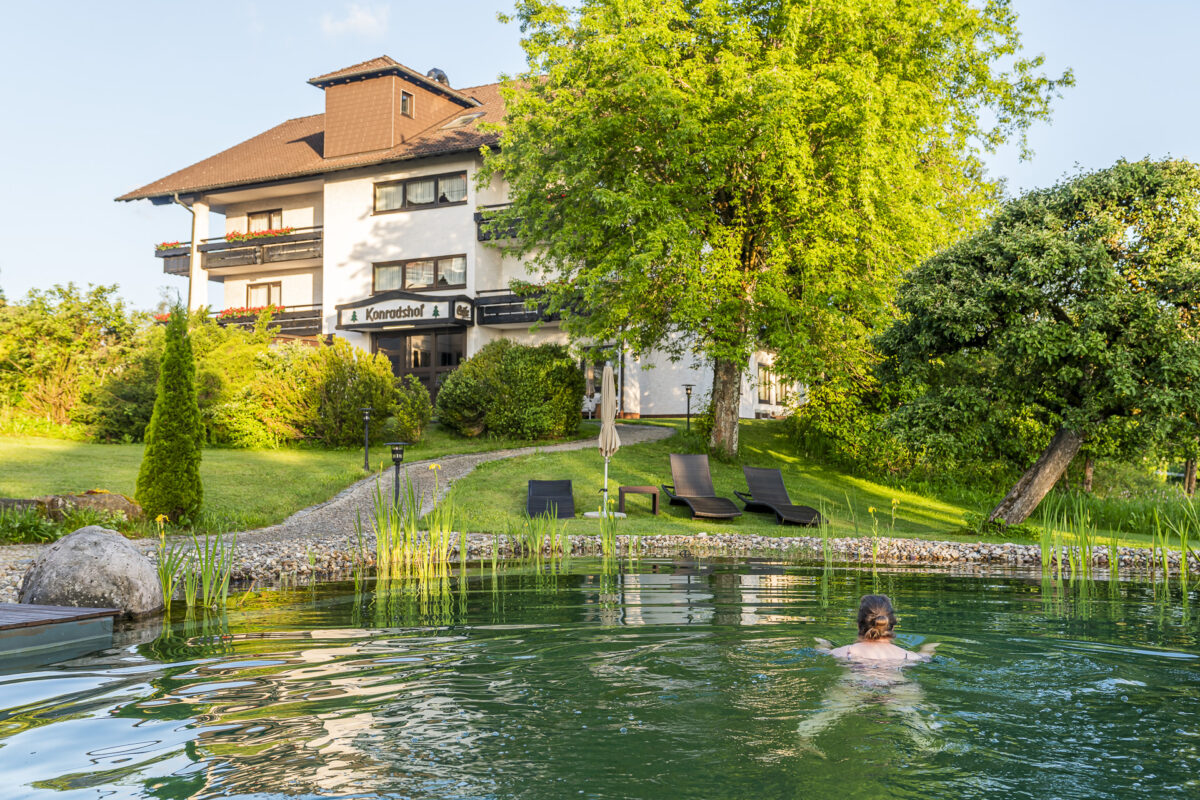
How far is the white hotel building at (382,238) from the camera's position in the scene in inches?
1235

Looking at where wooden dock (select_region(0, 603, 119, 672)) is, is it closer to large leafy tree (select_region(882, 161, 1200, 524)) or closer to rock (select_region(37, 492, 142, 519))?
rock (select_region(37, 492, 142, 519))

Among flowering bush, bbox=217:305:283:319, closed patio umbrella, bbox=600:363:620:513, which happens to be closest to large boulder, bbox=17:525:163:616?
closed patio umbrella, bbox=600:363:620:513

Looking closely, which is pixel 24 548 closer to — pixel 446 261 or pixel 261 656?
pixel 261 656

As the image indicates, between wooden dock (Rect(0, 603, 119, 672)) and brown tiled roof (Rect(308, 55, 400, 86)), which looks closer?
wooden dock (Rect(0, 603, 119, 672))

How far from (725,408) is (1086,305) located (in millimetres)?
9731

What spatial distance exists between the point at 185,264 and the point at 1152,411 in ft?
115

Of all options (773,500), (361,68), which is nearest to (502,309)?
(361,68)

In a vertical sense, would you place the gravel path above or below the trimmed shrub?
below

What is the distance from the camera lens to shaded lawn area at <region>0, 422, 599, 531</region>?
14.3 m

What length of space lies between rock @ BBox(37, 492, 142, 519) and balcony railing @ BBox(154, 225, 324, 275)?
76.7ft

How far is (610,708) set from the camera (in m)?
4.40

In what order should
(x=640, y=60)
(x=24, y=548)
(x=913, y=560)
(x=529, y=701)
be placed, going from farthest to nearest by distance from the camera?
(x=640, y=60)
(x=913, y=560)
(x=24, y=548)
(x=529, y=701)

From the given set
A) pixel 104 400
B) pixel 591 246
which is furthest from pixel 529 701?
pixel 104 400

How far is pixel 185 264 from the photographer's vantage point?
36812 millimetres
